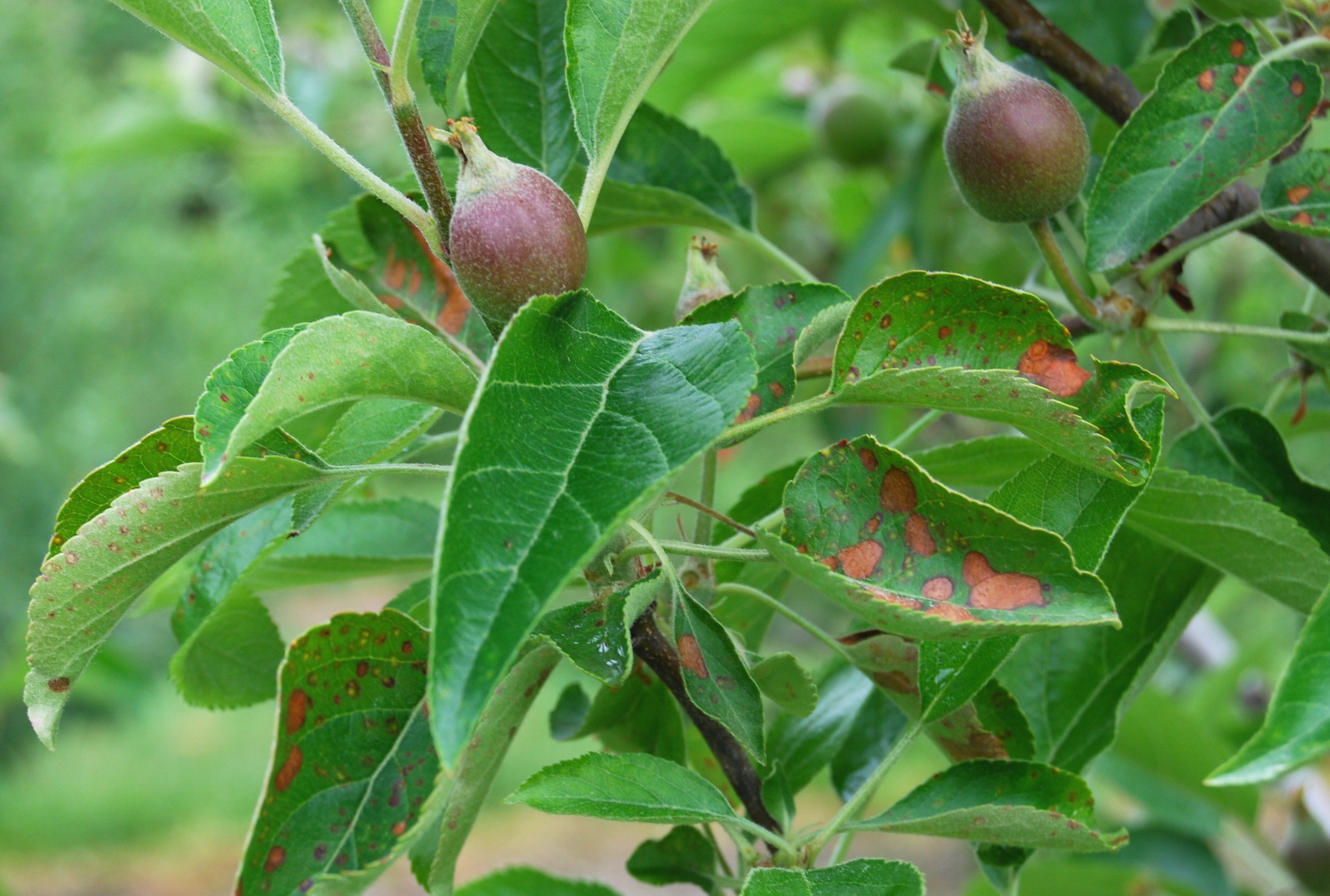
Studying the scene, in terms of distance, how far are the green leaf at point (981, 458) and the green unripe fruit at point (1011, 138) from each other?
0.43 ft

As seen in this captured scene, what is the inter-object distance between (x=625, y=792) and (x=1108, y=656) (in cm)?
42

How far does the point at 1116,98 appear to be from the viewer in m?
0.77

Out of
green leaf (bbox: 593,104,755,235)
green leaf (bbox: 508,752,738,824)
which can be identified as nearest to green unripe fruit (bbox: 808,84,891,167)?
→ green leaf (bbox: 593,104,755,235)

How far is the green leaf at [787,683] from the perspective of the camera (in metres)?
0.58

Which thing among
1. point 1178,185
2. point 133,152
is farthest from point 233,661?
point 133,152

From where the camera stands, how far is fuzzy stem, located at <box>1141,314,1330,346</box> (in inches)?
27.3

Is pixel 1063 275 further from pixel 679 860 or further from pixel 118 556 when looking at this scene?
pixel 118 556

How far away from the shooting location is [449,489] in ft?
1.25

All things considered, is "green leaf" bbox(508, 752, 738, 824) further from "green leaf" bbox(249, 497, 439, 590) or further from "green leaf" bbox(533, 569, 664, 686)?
"green leaf" bbox(249, 497, 439, 590)

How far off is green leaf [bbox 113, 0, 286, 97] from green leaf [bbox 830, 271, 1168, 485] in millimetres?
300

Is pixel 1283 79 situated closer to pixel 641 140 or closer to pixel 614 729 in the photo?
pixel 641 140

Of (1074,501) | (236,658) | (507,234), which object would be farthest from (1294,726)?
(236,658)

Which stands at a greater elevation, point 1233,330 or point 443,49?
point 443,49

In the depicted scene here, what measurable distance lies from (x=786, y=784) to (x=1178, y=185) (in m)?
0.42
